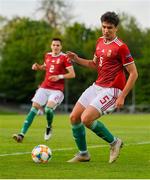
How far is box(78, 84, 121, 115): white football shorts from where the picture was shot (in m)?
11.0

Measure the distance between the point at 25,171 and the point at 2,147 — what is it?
4.62 meters

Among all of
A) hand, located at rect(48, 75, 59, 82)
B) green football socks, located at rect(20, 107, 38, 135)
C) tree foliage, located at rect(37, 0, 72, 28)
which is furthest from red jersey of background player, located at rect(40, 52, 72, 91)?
tree foliage, located at rect(37, 0, 72, 28)

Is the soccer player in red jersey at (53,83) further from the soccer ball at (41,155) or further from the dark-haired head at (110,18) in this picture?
the dark-haired head at (110,18)

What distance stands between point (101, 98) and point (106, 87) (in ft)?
0.76

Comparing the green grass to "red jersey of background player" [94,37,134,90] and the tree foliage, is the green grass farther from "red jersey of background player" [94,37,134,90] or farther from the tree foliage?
the tree foliage

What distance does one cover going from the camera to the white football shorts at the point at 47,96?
1720cm

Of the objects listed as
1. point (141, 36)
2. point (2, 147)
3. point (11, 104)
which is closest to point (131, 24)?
point (141, 36)

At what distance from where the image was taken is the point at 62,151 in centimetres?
1317

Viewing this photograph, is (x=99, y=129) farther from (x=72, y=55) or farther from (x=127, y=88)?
(x=72, y=55)

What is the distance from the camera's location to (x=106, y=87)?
436 inches

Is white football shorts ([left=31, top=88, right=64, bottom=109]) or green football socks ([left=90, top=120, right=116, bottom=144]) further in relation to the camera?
white football shorts ([left=31, top=88, right=64, bottom=109])

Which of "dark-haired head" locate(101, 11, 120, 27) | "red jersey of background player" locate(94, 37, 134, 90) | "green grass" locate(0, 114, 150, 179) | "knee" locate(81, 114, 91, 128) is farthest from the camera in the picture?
"red jersey of background player" locate(94, 37, 134, 90)

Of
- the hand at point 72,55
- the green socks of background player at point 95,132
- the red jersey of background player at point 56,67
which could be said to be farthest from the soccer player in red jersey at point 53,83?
the green socks of background player at point 95,132

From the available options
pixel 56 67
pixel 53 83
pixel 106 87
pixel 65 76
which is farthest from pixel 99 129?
pixel 53 83
